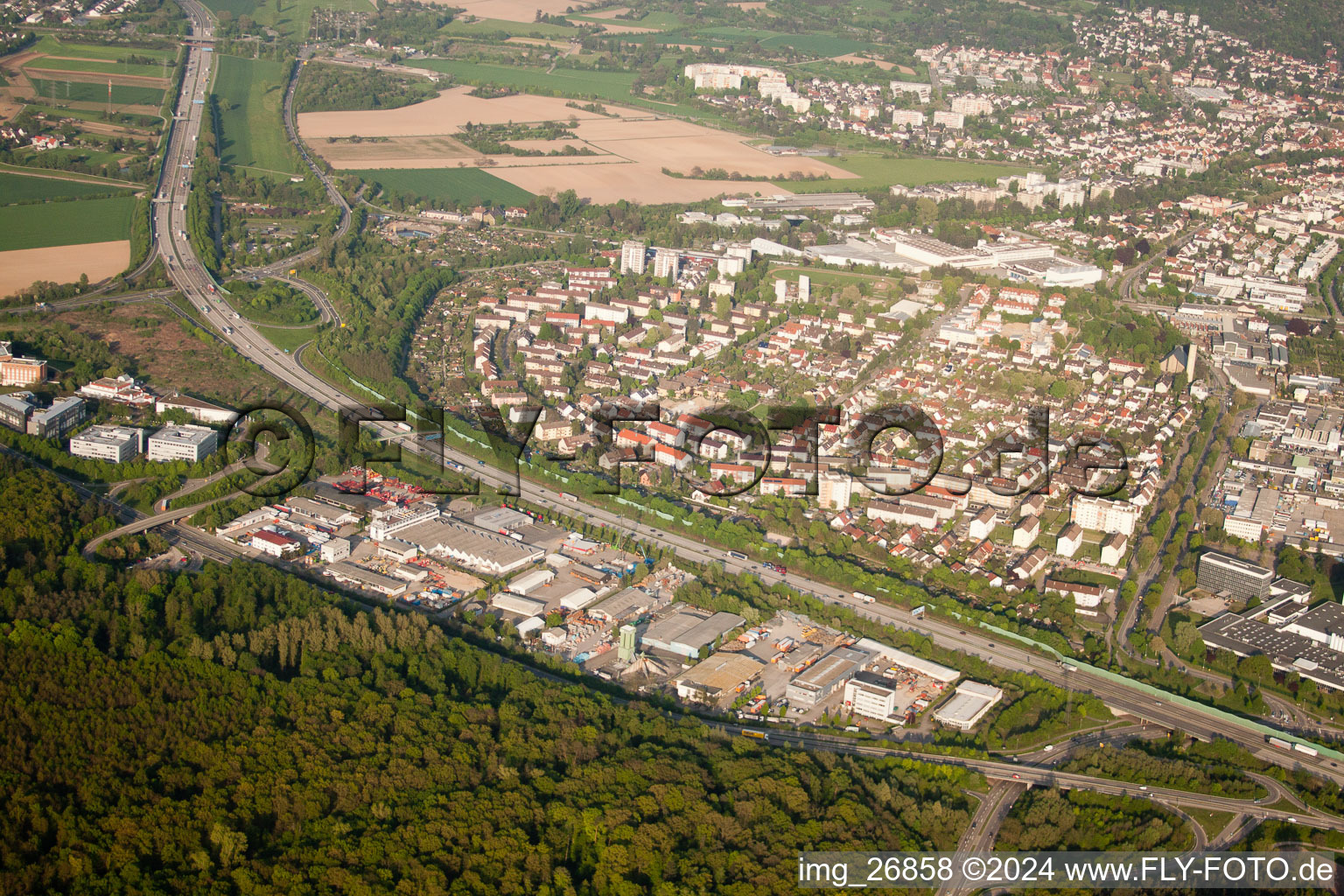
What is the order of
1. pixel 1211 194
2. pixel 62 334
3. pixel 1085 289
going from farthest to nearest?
pixel 1211 194
pixel 1085 289
pixel 62 334

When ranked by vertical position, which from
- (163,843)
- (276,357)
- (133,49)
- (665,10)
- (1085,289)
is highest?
(665,10)

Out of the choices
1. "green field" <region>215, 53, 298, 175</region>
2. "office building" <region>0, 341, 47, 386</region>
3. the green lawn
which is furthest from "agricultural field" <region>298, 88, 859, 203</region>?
"office building" <region>0, 341, 47, 386</region>

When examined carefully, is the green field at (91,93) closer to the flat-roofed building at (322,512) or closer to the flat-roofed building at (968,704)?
the flat-roofed building at (322,512)

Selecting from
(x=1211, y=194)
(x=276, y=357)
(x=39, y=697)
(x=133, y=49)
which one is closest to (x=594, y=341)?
(x=276, y=357)

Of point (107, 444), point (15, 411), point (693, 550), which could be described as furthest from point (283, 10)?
point (693, 550)

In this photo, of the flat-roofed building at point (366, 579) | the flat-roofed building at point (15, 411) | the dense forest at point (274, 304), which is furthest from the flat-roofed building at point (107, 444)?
the dense forest at point (274, 304)

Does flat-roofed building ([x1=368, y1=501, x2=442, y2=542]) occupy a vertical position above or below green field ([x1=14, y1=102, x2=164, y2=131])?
below

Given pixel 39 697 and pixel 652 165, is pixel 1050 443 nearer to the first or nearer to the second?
pixel 39 697

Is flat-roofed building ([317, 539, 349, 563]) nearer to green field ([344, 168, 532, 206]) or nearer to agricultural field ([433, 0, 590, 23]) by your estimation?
green field ([344, 168, 532, 206])
